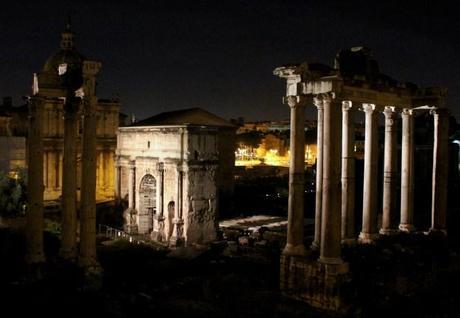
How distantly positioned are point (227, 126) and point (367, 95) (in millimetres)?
29244

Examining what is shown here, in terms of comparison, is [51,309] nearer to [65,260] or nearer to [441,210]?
[65,260]

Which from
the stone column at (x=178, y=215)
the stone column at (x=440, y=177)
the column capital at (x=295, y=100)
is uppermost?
the column capital at (x=295, y=100)

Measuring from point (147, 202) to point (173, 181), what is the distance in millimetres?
4200

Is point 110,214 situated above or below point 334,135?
below

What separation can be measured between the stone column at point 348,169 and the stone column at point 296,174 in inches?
108

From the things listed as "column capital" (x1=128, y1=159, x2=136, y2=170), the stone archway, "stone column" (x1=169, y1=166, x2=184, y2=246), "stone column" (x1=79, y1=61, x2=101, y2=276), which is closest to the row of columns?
"stone column" (x1=79, y1=61, x2=101, y2=276)

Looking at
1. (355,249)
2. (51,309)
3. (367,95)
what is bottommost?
(51,309)

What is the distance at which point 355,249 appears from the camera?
→ 18.3 metres

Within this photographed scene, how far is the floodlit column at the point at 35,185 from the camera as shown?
18672mm

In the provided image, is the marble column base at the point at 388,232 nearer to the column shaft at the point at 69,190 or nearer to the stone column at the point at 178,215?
the column shaft at the point at 69,190

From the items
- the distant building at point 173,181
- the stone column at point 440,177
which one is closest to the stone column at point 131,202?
the distant building at point 173,181

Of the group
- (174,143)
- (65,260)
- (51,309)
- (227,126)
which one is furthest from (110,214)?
(51,309)

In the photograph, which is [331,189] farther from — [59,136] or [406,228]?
[59,136]

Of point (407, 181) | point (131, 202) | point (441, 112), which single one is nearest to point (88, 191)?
point (407, 181)
